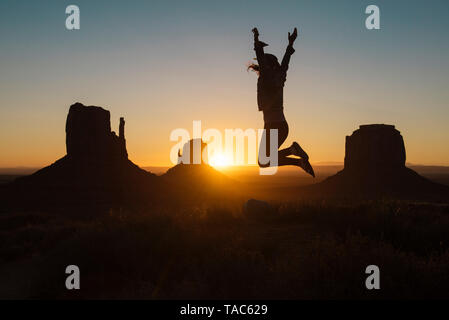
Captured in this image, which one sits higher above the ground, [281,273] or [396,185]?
[281,273]

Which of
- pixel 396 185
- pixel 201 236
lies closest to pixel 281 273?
pixel 201 236

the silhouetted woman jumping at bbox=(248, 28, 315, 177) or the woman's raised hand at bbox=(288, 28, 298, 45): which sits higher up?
the woman's raised hand at bbox=(288, 28, 298, 45)

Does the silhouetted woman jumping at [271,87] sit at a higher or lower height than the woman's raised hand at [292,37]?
lower

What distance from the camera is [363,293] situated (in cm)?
522

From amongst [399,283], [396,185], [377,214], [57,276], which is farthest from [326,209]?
[396,185]

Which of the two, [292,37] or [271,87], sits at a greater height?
[292,37]

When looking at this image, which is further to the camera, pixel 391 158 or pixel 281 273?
pixel 391 158
